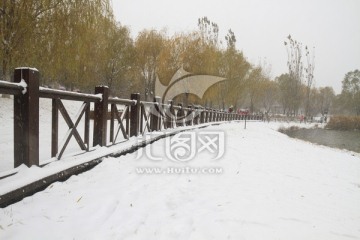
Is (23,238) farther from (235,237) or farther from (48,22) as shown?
(48,22)

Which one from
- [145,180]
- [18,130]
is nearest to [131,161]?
[145,180]

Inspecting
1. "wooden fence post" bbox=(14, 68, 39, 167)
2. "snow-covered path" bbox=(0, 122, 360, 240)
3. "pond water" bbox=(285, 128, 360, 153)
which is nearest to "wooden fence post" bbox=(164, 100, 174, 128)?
"snow-covered path" bbox=(0, 122, 360, 240)

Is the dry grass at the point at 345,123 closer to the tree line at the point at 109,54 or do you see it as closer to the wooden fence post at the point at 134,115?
the tree line at the point at 109,54

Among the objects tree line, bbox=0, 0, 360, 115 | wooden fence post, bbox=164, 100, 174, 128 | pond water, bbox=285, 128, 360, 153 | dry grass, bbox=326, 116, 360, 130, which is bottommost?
pond water, bbox=285, 128, 360, 153

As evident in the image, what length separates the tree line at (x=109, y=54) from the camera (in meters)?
9.28

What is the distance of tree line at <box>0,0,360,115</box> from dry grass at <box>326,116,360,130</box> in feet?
29.8

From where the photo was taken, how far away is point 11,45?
9086 millimetres

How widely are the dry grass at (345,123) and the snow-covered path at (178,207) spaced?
131 feet

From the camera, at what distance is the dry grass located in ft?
129

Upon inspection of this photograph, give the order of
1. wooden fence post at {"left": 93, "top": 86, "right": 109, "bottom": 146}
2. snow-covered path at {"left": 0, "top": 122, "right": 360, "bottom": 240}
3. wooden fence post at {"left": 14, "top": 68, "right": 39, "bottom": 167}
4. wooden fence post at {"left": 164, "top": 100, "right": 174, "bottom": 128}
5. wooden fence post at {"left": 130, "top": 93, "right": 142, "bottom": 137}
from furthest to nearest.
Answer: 1. wooden fence post at {"left": 164, "top": 100, "right": 174, "bottom": 128}
2. wooden fence post at {"left": 130, "top": 93, "right": 142, "bottom": 137}
3. wooden fence post at {"left": 93, "top": 86, "right": 109, "bottom": 146}
4. wooden fence post at {"left": 14, "top": 68, "right": 39, "bottom": 167}
5. snow-covered path at {"left": 0, "top": 122, "right": 360, "bottom": 240}

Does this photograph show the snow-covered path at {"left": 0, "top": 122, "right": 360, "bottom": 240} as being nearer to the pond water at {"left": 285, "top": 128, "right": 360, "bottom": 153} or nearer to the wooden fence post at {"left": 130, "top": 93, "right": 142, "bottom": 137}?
Result: the wooden fence post at {"left": 130, "top": 93, "right": 142, "bottom": 137}

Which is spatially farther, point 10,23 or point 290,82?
point 290,82

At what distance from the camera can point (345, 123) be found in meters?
39.8

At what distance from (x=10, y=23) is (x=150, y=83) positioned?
84.9ft
